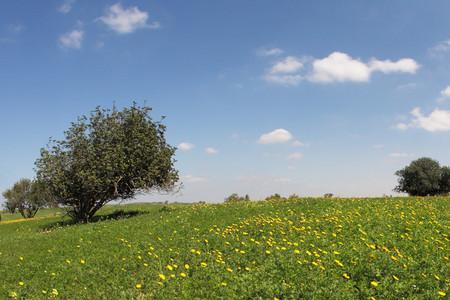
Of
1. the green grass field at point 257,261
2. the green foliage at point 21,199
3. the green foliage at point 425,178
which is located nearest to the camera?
the green grass field at point 257,261

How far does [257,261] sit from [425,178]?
61.3 metres

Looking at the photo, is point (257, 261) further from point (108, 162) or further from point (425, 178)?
point (425, 178)

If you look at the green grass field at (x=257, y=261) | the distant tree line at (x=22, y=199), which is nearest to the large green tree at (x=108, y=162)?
the green grass field at (x=257, y=261)

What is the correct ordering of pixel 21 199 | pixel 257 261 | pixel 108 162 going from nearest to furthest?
pixel 257 261 < pixel 108 162 < pixel 21 199

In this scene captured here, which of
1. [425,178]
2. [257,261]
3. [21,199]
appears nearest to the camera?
[257,261]

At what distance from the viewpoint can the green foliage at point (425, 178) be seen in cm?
6378

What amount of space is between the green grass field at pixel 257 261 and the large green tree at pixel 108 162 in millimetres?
10775

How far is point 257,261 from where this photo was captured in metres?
11.0

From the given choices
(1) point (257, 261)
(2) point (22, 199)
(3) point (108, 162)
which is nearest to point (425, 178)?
(3) point (108, 162)

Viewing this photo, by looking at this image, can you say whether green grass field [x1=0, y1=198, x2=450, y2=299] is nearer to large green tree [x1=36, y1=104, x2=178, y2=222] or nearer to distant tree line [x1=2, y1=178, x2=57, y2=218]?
large green tree [x1=36, y1=104, x2=178, y2=222]

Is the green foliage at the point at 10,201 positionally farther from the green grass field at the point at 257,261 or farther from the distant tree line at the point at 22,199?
the green grass field at the point at 257,261

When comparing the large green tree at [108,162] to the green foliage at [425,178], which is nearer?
the large green tree at [108,162]

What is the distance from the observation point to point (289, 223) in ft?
51.2

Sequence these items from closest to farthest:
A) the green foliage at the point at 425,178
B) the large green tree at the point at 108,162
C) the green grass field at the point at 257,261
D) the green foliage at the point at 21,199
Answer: the green grass field at the point at 257,261, the large green tree at the point at 108,162, the green foliage at the point at 425,178, the green foliage at the point at 21,199
